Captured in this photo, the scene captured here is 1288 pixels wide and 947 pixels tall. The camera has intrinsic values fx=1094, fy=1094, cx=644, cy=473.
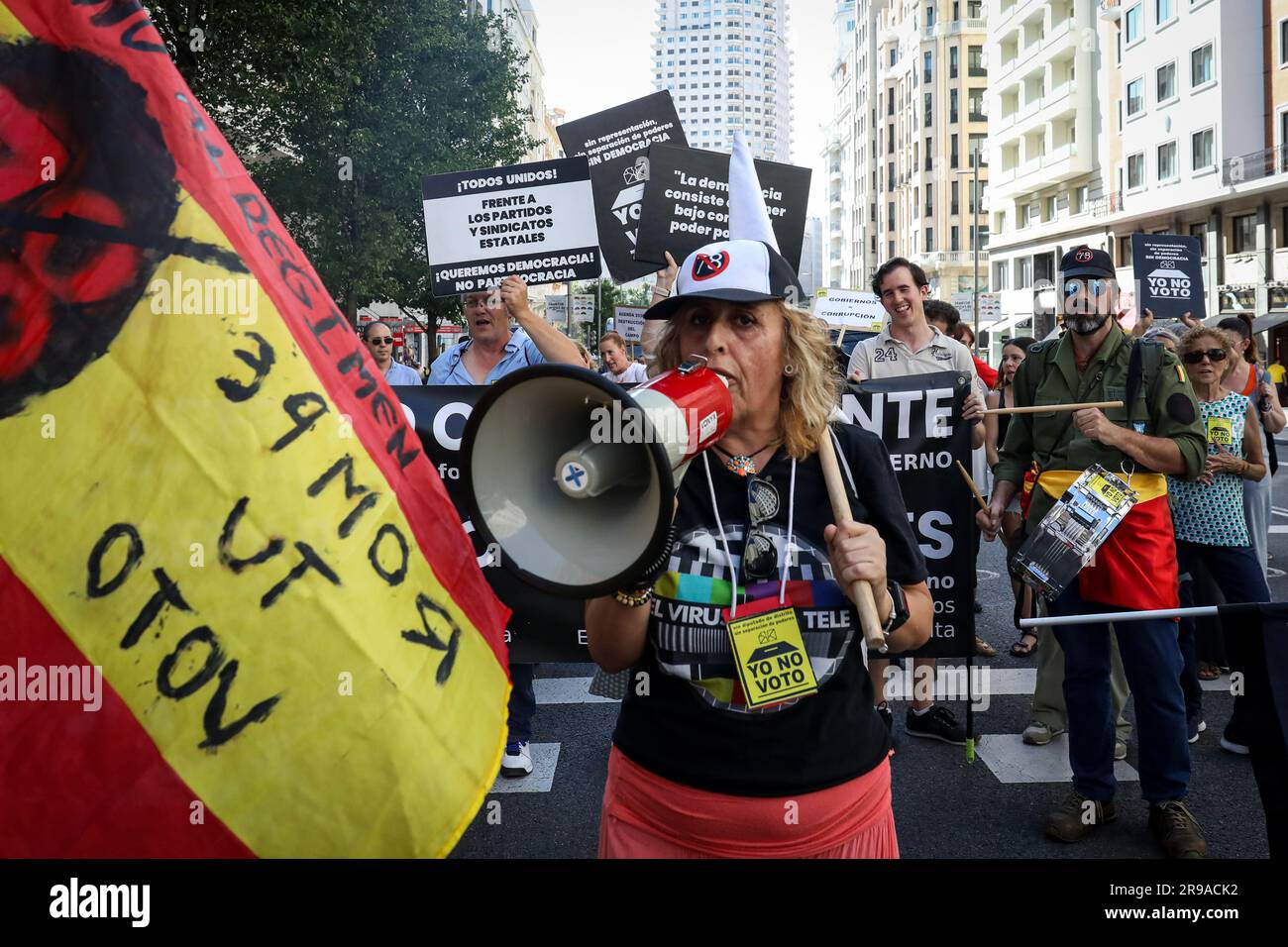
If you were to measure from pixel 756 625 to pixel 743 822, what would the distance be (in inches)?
13.2

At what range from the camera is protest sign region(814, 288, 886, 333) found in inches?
519

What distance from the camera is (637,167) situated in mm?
7168

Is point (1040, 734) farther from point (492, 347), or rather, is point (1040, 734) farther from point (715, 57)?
point (715, 57)

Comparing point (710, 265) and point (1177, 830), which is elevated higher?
point (710, 265)

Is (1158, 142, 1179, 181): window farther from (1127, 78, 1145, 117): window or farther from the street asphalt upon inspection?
the street asphalt

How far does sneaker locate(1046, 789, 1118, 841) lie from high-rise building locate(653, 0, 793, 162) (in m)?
188

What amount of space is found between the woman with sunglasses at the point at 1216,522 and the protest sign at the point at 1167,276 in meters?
5.01

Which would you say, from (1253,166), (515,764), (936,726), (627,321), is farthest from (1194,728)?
(1253,166)

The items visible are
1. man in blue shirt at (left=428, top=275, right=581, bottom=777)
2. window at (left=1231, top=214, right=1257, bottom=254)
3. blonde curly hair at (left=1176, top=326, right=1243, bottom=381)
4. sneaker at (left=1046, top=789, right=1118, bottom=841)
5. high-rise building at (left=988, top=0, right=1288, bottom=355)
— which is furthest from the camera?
window at (left=1231, top=214, right=1257, bottom=254)

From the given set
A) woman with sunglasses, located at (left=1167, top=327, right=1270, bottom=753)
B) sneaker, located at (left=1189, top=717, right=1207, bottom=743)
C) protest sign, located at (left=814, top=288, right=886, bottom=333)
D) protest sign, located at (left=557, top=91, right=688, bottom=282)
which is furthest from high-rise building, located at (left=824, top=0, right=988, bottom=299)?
sneaker, located at (left=1189, top=717, right=1207, bottom=743)

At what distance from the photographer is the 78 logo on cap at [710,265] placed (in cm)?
193

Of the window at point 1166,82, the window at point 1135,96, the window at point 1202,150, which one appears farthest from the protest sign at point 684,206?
the window at point 1135,96

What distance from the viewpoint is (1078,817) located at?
153 inches

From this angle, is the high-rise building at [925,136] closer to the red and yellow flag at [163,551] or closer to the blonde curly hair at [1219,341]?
the blonde curly hair at [1219,341]
